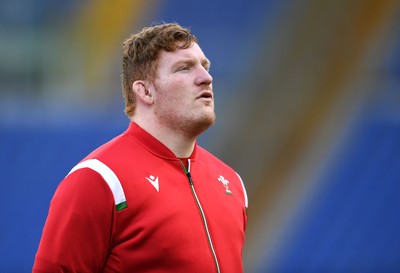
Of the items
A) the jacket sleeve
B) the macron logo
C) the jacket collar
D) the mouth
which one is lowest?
the jacket sleeve

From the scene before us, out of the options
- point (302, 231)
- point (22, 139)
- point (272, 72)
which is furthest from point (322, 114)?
point (22, 139)

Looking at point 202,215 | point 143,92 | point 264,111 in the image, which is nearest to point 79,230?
point 202,215

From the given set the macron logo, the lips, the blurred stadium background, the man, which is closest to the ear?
the man

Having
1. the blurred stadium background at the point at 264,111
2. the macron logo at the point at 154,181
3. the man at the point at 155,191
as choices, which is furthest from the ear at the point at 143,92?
the blurred stadium background at the point at 264,111

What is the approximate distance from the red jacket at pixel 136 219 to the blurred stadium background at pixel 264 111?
298cm

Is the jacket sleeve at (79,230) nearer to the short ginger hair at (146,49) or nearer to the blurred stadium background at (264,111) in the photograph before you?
the short ginger hair at (146,49)

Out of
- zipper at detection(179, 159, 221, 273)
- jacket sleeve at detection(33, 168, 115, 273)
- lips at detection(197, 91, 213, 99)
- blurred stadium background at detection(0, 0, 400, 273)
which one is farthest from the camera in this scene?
blurred stadium background at detection(0, 0, 400, 273)

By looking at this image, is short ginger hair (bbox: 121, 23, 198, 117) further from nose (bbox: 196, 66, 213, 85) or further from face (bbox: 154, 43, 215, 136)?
nose (bbox: 196, 66, 213, 85)

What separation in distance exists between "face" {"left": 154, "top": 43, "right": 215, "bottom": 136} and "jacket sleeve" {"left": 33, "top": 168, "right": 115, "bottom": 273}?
14.2 inches

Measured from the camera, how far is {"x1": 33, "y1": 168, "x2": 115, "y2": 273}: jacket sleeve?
221 cm

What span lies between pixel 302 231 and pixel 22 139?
6.75 ft

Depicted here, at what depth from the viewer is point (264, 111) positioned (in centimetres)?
591

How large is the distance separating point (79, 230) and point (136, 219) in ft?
0.56

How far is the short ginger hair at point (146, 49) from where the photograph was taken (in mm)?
2545
